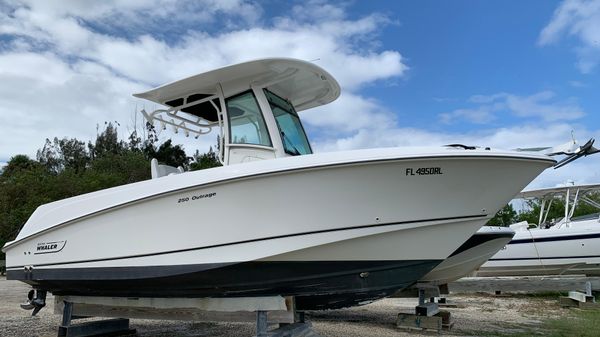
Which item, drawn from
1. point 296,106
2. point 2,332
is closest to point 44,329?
point 2,332

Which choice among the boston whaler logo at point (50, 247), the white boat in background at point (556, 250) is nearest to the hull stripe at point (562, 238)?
the white boat in background at point (556, 250)

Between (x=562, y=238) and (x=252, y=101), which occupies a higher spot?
→ (x=252, y=101)

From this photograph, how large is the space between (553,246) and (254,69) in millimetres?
8738

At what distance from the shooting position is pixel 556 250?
1015 cm

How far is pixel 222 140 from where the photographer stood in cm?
480

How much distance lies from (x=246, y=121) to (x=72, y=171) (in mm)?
28787

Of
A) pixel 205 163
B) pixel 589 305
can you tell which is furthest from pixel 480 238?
pixel 205 163

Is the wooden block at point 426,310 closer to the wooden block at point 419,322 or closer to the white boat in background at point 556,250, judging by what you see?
the wooden block at point 419,322

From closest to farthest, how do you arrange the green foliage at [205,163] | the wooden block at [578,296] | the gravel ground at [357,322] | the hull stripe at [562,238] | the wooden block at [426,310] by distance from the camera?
the gravel ground at [357,322], the wooden block at [426,310], the wooden block at [578,296], the hull stripe at [562,238], the green foliage at [205,163]

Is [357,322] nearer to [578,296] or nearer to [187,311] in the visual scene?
[187,311]

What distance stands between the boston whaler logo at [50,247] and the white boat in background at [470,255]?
13.9 feet

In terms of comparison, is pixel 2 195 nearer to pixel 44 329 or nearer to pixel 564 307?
pixel 44 329

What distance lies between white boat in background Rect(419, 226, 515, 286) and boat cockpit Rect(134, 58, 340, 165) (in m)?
2.53

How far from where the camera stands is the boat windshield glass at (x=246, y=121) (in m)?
4.51
